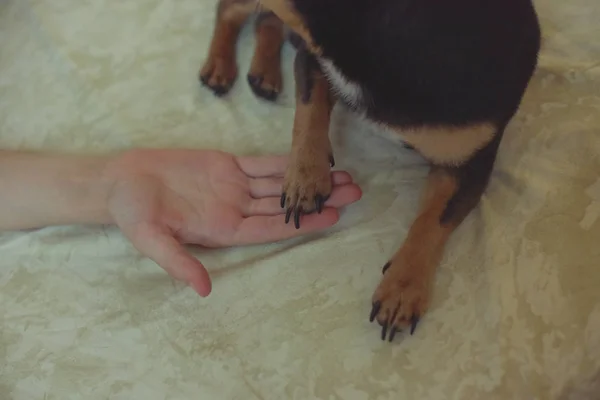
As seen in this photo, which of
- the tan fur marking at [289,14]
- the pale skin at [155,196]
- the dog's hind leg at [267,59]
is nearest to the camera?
the tan fur marking at [289,14]

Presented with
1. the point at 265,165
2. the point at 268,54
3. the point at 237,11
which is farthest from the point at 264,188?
the point at 237,11

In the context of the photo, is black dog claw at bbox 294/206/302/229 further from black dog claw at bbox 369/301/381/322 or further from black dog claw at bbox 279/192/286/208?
black dog claw at bbox 369/301/381/322

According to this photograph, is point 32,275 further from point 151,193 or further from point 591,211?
point 591,211

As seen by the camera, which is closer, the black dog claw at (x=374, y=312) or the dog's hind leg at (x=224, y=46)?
the black dog claw at (x=374, y=312)

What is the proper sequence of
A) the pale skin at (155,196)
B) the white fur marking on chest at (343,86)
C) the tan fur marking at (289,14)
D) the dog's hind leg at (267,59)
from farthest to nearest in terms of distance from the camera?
1. the dog's hind leg at (267,59)
2. the pale skin at (155,196)
3. the white fur marking on chest at (343,86)
4. the tan fur marking at (289,14)

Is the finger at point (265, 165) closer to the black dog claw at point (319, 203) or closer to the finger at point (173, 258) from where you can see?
the black dog claw at point (319, 203)

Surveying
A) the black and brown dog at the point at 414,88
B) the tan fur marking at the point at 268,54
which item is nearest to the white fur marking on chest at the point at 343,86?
the black and brown dog at the point at 414,88

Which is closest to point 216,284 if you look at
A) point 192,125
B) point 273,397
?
point 273,397

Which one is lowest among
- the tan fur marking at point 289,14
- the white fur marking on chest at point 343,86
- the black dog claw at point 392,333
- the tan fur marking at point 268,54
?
the black dog claw at point 392,333
